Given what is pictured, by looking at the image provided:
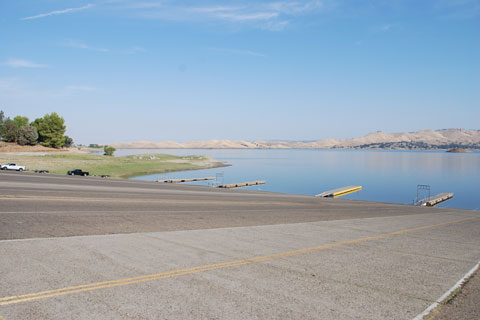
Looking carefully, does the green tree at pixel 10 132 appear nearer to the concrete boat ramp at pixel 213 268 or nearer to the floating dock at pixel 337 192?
the floating dock at pixel 337 192

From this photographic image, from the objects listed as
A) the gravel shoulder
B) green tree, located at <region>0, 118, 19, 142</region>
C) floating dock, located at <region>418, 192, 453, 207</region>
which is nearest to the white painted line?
the gravel shoulder

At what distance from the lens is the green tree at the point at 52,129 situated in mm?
119500

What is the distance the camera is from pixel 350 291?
25.1ft

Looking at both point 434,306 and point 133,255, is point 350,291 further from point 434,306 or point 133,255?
point 133,255

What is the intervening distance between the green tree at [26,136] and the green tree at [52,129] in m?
6.96

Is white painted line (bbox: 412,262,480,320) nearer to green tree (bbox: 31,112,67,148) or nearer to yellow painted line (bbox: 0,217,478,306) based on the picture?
yellow painted line (bbox: 0,217,478,306)

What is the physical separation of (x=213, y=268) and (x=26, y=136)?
386 ft

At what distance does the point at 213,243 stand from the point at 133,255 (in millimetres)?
2680

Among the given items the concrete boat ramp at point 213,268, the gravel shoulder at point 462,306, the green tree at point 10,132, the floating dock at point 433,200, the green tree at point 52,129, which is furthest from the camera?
the green tree at point 52,129

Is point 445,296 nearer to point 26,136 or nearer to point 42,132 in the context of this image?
point 26,136

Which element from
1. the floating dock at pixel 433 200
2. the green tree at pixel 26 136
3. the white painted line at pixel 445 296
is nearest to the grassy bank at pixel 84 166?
the green tree at pixel 26 136

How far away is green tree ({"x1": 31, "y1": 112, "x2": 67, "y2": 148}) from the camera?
120m

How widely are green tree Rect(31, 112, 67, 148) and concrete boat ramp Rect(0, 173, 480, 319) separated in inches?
4513

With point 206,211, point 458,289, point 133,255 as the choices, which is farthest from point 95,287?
point 206,211
